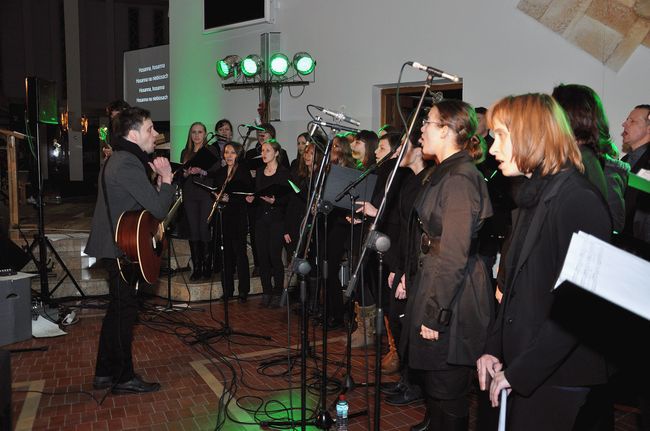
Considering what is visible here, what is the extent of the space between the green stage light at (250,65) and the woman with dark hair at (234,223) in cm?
309

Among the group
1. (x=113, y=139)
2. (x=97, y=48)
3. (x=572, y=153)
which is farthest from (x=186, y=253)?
(x=97, y=48)

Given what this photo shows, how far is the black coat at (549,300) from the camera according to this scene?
67.7 inches

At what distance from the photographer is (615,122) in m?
5.56

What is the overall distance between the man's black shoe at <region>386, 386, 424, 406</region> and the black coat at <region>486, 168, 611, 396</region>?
2.08m

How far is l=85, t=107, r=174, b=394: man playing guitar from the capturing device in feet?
12.6

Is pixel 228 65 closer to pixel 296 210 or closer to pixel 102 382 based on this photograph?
pixel 296 210

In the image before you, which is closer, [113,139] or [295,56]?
[113,139]

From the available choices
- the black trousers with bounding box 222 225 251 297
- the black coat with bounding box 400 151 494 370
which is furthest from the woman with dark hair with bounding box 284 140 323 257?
the black coat with bounding box 400 151 494 370

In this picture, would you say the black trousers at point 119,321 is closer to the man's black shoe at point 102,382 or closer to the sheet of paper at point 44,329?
the man's black shoe at point 102,382

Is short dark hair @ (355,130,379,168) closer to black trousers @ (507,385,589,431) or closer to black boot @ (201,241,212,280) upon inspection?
black boot @ (201,241,212,280)

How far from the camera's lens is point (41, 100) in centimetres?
601

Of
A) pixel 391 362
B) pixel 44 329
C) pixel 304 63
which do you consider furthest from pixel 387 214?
pixel 304 63

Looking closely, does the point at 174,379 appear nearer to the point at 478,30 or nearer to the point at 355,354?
the point at 355,354

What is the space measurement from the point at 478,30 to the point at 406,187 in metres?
3.57
